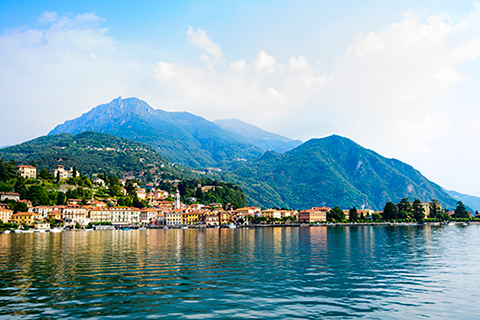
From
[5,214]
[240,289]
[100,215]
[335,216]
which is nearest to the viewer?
[240,289]

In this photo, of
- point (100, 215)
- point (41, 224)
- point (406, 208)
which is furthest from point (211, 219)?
point (406, 208)

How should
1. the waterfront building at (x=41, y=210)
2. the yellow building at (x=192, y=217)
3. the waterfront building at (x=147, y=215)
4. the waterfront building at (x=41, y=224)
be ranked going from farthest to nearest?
the yellow building at (x=192, y=217) < the waterfront building at (x=147, y=215) < the waterfront building at (x=41, y=210) < the waterfront building at (x=41, y=224)

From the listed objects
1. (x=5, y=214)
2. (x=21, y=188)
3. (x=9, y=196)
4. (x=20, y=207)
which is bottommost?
(x=5, y=214)

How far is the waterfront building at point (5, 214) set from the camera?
358 feet

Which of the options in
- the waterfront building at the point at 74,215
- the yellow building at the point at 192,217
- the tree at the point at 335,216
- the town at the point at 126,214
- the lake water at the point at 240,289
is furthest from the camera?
the tree at the point at 335,216

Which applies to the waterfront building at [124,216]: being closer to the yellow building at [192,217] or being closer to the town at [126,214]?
the town at [126,214]

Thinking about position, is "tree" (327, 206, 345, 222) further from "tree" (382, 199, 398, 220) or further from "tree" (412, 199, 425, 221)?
"tree" (412, 199, 425, 221)

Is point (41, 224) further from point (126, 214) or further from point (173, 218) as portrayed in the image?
point (173, 218)

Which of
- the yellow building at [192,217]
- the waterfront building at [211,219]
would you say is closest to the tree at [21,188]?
the yellow building at [192,217]

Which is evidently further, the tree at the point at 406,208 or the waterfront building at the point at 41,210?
the tree at the point at 406,208

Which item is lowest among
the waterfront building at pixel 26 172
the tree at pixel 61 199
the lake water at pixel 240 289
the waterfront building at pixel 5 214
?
the waterfront building at pixel 5 214

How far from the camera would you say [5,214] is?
11106 cm

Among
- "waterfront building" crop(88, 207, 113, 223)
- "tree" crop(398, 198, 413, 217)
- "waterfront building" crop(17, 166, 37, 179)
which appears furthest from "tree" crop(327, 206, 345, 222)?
"waterfront building" crop(17, 166, 37, 179)

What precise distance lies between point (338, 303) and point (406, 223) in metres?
161
